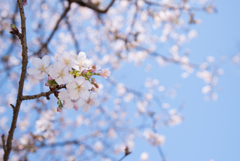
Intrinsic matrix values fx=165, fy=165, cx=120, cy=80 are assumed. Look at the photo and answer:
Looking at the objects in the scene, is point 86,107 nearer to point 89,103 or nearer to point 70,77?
point 89,103

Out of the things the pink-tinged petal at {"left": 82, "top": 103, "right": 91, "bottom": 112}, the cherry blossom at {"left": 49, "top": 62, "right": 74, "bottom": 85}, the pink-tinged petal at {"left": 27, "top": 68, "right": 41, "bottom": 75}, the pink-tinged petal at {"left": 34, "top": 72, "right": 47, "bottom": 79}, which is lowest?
the pink-tinged petal at {"left": 82, "top": 103, "right": 91, "bottom": 112}

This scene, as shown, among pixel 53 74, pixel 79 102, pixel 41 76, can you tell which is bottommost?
pixel 79 102

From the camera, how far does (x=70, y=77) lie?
1.13 m

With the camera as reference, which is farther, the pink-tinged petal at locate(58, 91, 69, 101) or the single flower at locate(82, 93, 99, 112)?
the single flower at locate(82, 93, 99, 112)

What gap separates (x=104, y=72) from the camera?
1.40 meters

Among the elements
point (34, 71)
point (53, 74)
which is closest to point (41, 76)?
point (34, 71)

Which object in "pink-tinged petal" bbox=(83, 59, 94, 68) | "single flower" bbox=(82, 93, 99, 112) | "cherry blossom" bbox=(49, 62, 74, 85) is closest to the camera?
"cherry blossom" bbox=(49, 62, 74, 85)

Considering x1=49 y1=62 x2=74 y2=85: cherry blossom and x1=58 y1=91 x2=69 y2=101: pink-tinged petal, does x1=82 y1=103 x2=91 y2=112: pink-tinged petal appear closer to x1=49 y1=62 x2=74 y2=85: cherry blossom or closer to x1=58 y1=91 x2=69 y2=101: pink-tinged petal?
x1=58 y1=91 x2=69 y2=101: pink-tinged petal

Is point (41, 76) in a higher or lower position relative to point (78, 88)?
higher

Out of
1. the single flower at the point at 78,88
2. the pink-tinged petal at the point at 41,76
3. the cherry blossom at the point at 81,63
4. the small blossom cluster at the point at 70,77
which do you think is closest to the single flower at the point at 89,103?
the small blossom cluster at the point at 70,77

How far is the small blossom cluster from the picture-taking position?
3.76 ft

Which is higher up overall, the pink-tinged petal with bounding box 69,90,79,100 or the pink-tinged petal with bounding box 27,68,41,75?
the pink-tinged petal with bounding box 27,68,41,75

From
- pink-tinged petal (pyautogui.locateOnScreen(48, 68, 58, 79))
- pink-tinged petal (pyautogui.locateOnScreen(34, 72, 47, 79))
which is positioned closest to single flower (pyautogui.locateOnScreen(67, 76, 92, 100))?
pink-tinged petal (pyautogui.locateOnScreen(48, 68, 58, 79))

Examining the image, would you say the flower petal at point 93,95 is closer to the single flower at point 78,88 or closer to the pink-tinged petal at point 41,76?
the single flower at point 78,88
